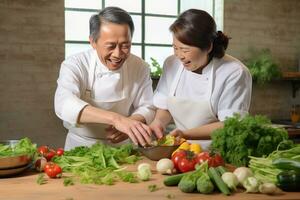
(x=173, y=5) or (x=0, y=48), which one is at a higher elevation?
(x=173, y=5)

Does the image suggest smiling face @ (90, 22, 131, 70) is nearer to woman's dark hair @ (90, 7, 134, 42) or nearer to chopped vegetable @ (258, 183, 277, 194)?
woman's dark hair @ (90, 7, 134, 42)

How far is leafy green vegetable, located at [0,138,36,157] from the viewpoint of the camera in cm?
187

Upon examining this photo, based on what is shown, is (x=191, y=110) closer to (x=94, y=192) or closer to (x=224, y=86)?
(x=224, y=86)

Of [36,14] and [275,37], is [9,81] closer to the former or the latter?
[36,14]

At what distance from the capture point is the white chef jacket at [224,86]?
258cm

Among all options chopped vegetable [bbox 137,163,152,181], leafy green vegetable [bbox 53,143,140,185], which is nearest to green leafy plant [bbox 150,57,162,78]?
leafy green vegetable [bbox 53,143,140,185]

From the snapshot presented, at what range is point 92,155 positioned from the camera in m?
2.08

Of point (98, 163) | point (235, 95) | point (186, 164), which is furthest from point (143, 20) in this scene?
point (186, 164)

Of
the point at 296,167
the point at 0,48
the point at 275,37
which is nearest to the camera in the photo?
the point at 296,167

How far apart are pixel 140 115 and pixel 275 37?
3.95 metres

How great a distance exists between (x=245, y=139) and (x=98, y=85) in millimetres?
1185

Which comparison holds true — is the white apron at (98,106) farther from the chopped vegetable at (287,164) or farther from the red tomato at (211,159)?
the chopped vegetable at (287,164)

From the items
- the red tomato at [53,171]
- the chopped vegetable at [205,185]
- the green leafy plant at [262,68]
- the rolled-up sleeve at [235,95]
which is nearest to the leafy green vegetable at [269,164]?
the chopped vegetable at [205,185]

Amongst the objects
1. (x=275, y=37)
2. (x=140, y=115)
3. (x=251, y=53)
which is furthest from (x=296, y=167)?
(x=275, y=37)
